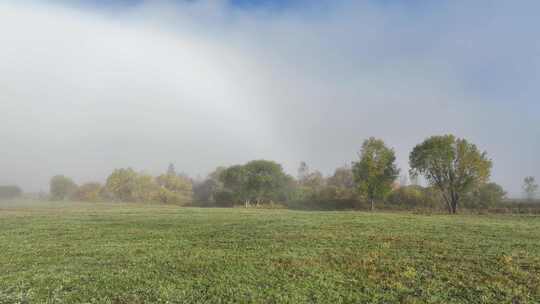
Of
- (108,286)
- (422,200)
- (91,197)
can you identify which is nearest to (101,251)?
(108,286)

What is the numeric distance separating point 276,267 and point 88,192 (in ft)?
522

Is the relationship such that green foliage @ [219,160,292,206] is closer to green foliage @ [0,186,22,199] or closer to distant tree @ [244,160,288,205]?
distant tree @ [244,160,288,205]

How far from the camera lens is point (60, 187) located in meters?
129

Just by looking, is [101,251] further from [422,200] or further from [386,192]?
[422,200]

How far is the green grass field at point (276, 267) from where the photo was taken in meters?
9.86

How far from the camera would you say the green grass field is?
9.86 m

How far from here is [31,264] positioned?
13898 mm

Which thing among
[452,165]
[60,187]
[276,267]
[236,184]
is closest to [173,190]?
[236,184]

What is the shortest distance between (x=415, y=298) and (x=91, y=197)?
15701 cm

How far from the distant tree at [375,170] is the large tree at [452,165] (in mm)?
6440

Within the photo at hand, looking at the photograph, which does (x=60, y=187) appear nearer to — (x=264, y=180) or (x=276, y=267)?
(x=264, y=180)

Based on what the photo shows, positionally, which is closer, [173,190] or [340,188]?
[340,188]

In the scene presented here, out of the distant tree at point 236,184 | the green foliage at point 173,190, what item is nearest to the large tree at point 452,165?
the distant tree at point 236,184

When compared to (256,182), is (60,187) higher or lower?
lower
